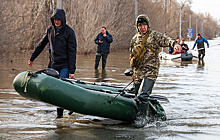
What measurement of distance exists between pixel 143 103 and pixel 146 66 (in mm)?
657

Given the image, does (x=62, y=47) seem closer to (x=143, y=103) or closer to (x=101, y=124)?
(x=101, y=124)

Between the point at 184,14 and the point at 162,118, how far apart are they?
364ft

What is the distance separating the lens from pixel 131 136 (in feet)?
20.9

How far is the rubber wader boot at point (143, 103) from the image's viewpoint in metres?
7.09

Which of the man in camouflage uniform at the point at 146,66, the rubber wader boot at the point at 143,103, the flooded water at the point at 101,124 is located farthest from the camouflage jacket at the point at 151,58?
the flooded water at the point at 101,124

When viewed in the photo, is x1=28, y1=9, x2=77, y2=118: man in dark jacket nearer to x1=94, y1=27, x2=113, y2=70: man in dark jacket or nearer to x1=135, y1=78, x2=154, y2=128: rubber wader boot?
x1=135, y1=78, x2=154, y2=128: rubber wader boot

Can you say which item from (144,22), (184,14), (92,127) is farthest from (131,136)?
(184,14)

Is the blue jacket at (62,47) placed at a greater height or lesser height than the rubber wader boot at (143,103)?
greater

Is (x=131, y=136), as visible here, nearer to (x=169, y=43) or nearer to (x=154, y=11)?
(x=169, y=43)

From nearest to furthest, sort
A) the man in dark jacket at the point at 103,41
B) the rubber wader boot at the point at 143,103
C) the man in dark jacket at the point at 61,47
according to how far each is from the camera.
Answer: the rubber wader boot at the point at 143,103
the man in dark jacket at the point at 61,47
the man in dark jacket at the point at 103,41

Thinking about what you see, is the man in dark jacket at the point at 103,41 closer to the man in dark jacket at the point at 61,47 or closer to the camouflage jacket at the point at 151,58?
the man in dark jacket at the point at 61,47

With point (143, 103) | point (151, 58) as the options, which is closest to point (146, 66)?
point (151, 58)

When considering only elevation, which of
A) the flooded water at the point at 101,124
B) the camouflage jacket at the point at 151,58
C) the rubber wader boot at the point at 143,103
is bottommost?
the flooded water at the point at 101,124

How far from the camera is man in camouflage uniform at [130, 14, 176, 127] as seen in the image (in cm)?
712
